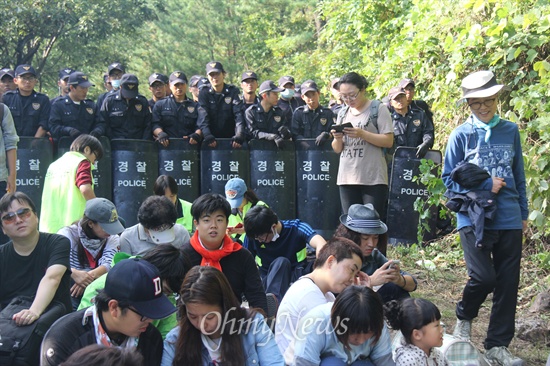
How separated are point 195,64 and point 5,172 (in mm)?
23242

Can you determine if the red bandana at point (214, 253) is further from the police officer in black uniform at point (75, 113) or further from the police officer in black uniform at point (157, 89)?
the police officer in black uniform at point (157, 89)

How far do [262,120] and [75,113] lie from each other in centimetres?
235

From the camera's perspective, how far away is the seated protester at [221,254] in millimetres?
5281

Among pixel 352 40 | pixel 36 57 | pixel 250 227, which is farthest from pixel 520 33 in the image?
pixel 36 57

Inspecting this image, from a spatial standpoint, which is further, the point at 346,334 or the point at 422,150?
the point at 422,150

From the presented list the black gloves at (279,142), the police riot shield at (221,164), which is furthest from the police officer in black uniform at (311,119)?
the police riot shield at (221,164)

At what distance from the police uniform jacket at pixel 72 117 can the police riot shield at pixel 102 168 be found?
5.3 inches

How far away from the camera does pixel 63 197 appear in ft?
23.7

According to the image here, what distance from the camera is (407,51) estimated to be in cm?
1045

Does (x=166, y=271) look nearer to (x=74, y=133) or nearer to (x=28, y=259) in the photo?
(x=28, y=259)

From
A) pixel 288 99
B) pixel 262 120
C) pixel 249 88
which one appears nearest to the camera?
pixel 262 120

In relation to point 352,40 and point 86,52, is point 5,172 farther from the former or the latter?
point 86,52

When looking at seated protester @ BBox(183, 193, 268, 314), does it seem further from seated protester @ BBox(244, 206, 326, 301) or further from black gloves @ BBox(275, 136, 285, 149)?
black gloves @ BBox(275, 136, 285, 149)

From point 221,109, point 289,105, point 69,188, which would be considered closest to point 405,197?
point 221,109
